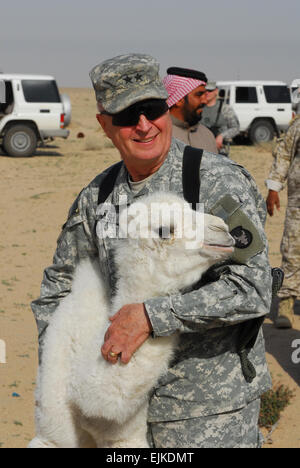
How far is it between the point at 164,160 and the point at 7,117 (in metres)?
18.4

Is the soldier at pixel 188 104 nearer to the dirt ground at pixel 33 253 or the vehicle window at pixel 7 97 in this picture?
the dirt ground at pixel 33 253

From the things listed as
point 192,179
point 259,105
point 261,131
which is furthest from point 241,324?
point 261,131

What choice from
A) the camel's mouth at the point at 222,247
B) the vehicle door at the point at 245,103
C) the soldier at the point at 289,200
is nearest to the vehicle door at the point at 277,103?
the vehicle door at the point at 245,103

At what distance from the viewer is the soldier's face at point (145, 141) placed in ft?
8.30

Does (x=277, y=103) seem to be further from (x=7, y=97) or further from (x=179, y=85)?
(x=179, y=85)

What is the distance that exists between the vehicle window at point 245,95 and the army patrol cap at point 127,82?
22598 millimetres

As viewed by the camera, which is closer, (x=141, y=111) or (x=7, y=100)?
(x=141, y=111)

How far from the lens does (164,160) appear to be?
2602 millimetres

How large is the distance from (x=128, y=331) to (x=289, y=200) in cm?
491

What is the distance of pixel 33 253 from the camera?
10.6 meters

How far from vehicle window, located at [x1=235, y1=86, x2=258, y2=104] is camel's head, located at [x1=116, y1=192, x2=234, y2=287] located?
2282cm

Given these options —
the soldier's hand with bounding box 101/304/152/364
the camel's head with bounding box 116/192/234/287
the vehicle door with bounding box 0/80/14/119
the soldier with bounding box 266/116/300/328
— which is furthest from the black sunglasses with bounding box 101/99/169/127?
the vehicle door with bounding box 0/80/14/119

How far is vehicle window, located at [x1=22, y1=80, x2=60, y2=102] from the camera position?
20.8 metres
